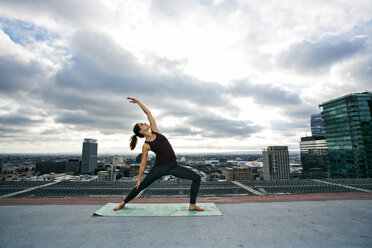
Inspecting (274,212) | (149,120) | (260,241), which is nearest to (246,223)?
(260,241)

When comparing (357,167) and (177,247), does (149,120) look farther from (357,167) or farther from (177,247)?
(357,167)

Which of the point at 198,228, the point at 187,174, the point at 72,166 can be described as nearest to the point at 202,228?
the point at 198,228

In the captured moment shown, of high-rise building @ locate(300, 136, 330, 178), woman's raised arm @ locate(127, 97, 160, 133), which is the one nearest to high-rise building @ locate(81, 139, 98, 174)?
high-rise building @ locate(300, 136, 330, 178)

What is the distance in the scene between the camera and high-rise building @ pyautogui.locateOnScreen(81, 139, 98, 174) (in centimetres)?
17707

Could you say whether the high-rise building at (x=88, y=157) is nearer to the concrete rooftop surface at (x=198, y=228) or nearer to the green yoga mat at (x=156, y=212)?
the green yoga mat at (x=156, y=212)

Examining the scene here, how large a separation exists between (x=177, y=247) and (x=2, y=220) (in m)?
4.78

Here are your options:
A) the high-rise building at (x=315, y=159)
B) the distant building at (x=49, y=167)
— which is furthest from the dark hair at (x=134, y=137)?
the distant building at (x=49, y=167)

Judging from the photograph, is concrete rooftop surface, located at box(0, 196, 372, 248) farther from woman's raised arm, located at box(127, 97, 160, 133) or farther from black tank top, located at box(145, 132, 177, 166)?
woman's raised arm, located at box(127, 97, 160, 133)

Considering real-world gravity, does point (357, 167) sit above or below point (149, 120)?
below

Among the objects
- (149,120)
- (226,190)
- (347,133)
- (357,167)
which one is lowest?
(357,167)

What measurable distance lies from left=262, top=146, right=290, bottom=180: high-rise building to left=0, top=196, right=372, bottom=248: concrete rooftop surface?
154964 millimetres

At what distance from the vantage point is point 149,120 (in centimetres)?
650

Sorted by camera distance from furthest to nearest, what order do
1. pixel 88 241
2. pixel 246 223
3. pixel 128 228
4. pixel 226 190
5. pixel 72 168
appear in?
1. pixel 72 168
2. pixel 226 190
3. pixel 246 223
4. pixel 128 228
5. pixel 88 241

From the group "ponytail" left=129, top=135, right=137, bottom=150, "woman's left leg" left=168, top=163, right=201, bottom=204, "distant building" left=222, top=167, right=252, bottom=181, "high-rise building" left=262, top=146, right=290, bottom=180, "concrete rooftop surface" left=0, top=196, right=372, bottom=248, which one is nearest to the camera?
"concrete rooftop surface" left=0, top=196, right=372, bottom=248
